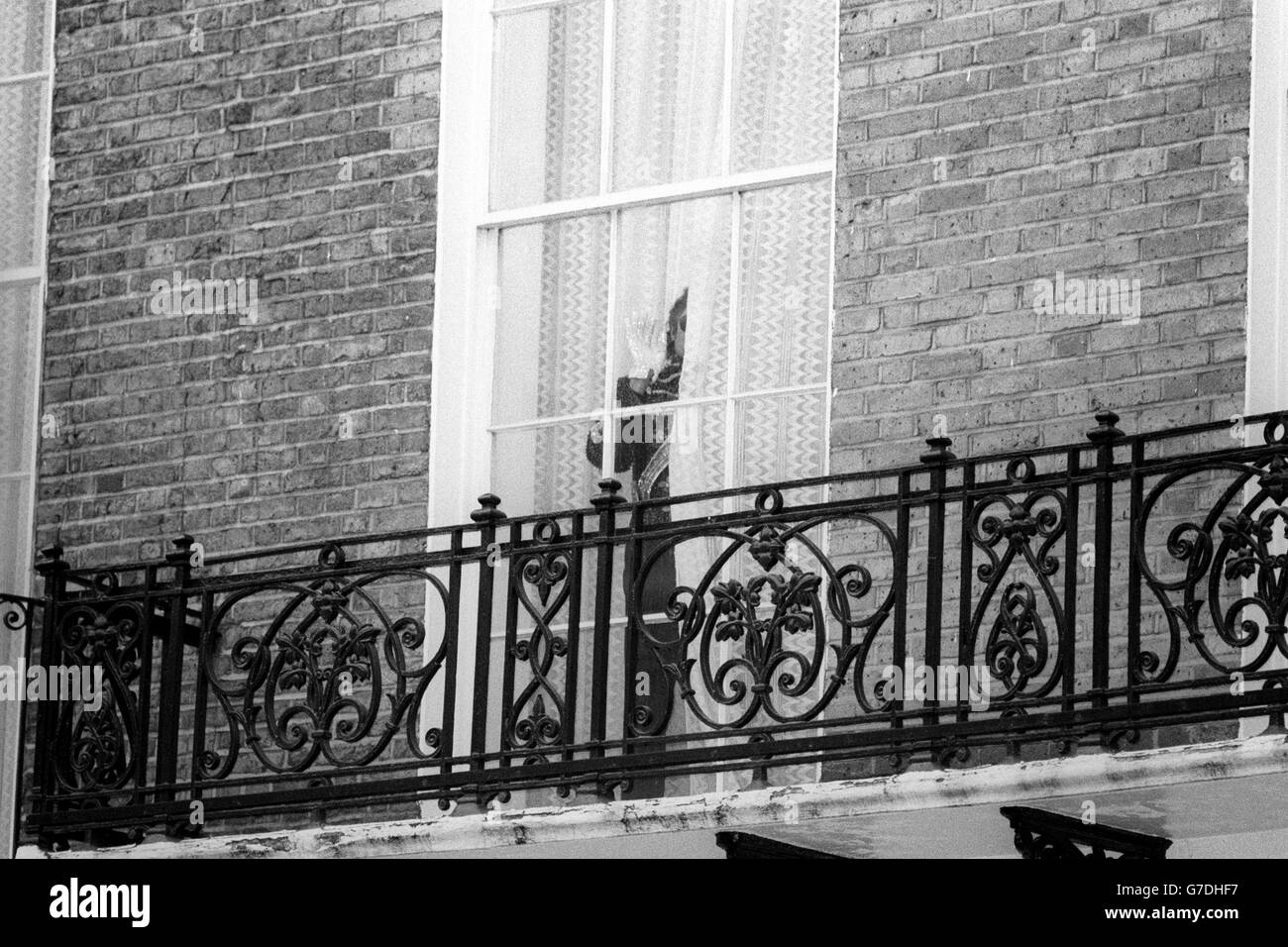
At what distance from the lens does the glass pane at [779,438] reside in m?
11.2

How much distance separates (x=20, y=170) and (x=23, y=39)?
0.60 meters

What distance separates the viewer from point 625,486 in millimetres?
11516

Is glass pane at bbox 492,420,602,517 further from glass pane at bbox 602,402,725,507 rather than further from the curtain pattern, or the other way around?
glass pane at bbox 602,402,725,507

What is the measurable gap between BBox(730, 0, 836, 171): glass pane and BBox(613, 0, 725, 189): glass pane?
0.35ft

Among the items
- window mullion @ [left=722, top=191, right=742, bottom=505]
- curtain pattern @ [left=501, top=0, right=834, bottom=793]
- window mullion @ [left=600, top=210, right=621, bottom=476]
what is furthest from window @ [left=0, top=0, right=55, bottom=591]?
window mullion @ [left=722, top=191, right=742, bottom=505]

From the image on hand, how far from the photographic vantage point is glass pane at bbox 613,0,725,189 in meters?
11.7

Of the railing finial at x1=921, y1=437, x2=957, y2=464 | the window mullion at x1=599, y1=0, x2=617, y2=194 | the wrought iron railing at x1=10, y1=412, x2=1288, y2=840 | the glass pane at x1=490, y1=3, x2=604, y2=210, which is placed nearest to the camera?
the wrought iron railing at x1=10, y1=412, x2=1288, y2=840

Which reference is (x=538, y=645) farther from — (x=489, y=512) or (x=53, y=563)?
(x=53, y=563)

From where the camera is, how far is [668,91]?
1183cm

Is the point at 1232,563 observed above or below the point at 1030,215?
below

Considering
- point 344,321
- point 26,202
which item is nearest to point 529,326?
point 344,321

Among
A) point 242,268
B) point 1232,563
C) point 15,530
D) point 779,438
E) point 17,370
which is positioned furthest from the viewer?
point 17,370

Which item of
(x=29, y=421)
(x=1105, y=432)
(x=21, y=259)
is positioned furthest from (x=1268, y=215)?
(x=21, y=259)
